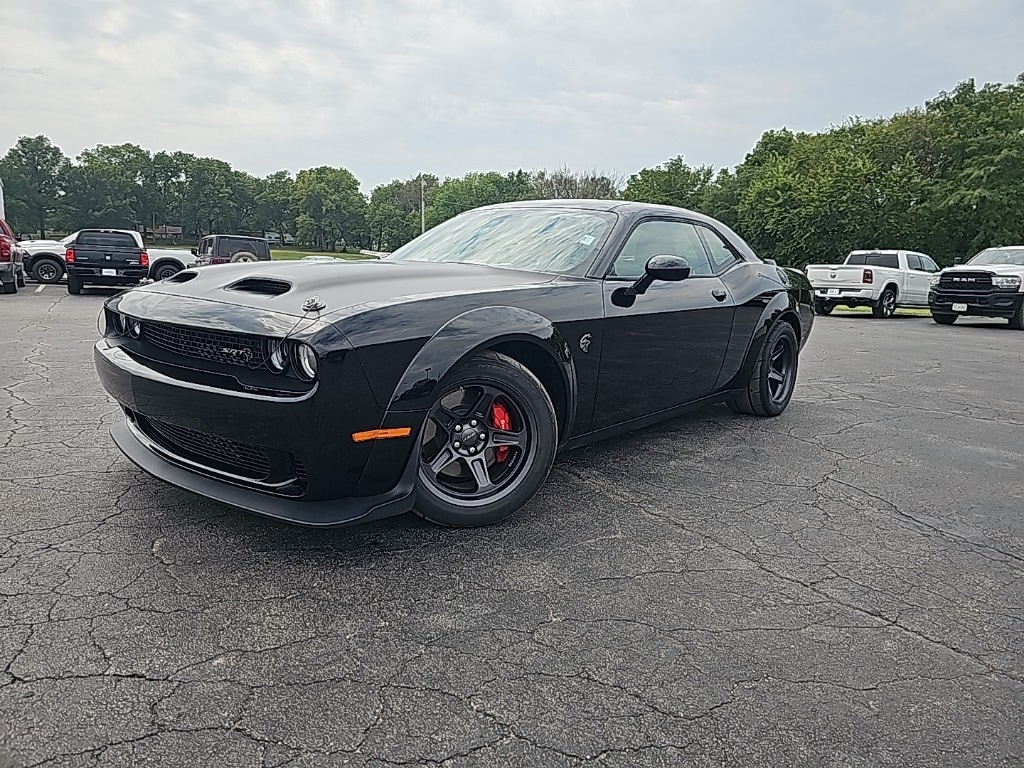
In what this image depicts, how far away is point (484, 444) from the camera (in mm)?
3223

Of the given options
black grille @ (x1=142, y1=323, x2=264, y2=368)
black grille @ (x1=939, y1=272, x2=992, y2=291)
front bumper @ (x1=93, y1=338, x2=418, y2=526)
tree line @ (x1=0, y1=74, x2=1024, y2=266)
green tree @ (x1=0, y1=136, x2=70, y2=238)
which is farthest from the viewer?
green tree @ (x1=0, y1=136, x2=70, y2=238)

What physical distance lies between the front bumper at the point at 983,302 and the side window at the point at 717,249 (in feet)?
41.3

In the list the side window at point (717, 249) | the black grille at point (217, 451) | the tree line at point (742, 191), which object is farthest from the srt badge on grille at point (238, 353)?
A: the tree line at point (742, 191)

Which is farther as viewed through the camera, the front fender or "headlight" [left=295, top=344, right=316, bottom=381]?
the front fender

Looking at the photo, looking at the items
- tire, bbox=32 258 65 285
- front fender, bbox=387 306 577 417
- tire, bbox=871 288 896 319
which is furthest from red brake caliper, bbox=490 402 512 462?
tire, bbox=32 258 65 285

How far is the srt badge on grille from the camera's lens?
2.75 meters

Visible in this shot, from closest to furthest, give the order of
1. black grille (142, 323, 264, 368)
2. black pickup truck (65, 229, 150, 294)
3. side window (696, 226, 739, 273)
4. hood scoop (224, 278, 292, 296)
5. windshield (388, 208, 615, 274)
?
black grille (142, 323, 264, 368) → hood scoop (224, 278, 292, 296) → windshield (388, 208, 615, 274) → side window (696, 226, 739, 273) → black pickup truck (65, 229, 150, 294)

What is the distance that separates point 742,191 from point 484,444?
157ft

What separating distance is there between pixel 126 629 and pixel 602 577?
1551 mm

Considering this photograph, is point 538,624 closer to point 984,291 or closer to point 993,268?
point 984,291

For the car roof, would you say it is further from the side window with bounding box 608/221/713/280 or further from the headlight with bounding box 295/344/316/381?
the headlight with bounding box 295/344/316/381

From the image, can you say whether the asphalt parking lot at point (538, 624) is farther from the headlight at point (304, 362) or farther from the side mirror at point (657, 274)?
the side mirror at point (657, 274)

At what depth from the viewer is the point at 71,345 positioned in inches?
321

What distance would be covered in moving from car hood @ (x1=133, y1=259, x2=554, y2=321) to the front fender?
6.4 inches
